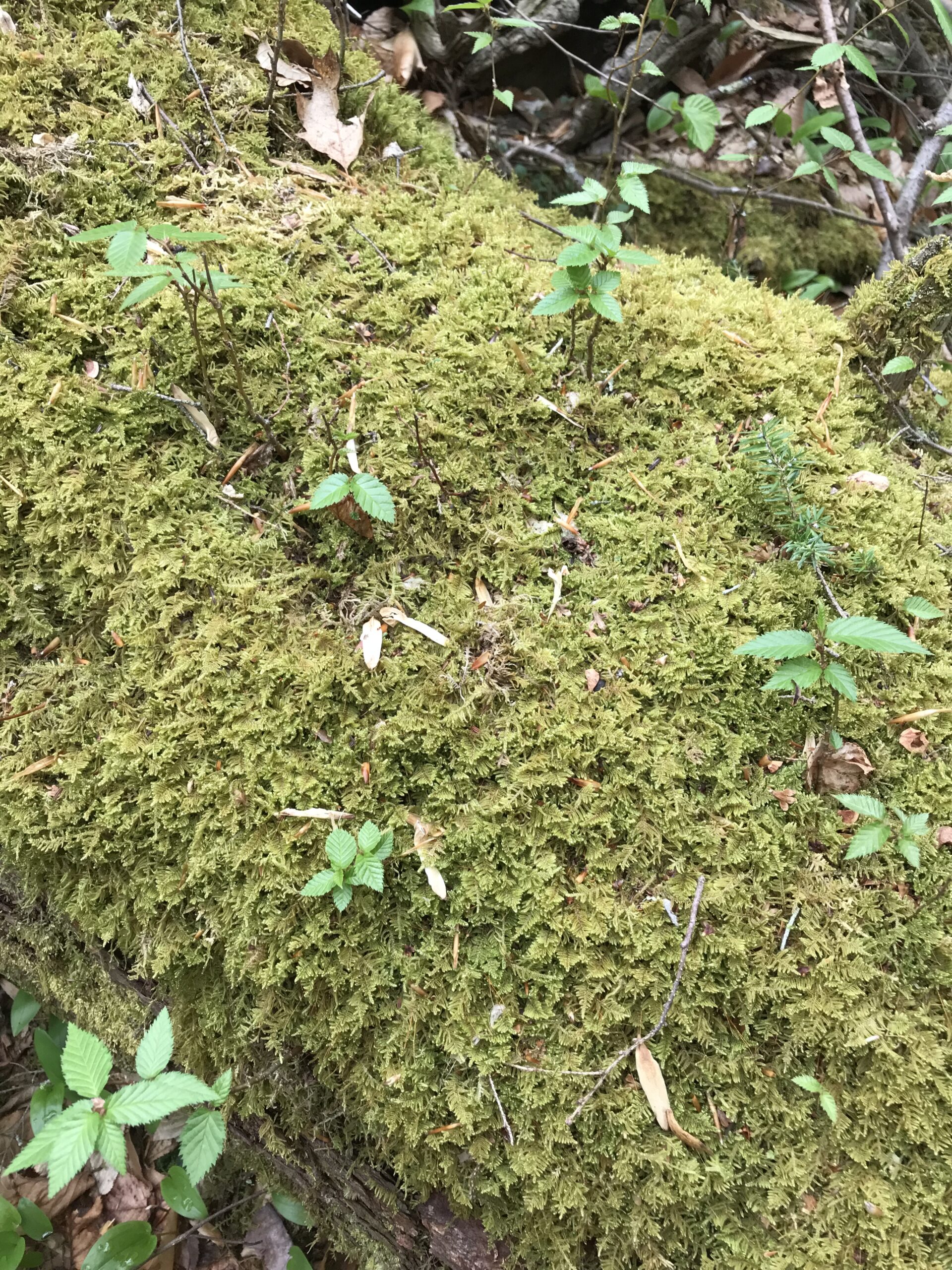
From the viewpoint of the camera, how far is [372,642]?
1906mm

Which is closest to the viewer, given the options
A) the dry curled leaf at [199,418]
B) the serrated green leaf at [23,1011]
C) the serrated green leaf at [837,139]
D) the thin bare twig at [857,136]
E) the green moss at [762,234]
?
the dry curled leaf at [199,418]

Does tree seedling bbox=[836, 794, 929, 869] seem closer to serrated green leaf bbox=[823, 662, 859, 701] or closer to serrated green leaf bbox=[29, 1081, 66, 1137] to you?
serrated green leaf bbox=[823, 662, 859, 701]

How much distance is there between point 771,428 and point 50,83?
8.40 feet

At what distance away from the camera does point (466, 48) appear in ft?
11.6

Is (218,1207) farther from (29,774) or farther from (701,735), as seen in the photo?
(701,735)

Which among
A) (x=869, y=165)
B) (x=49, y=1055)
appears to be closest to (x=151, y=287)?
(x=49, y=1055)

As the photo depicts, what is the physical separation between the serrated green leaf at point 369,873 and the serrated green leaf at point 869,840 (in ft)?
3.87

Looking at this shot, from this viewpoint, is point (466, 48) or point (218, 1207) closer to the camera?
point (218, 1207)

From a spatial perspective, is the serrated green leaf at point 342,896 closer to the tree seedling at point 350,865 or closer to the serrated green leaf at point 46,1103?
the tree seedling at point 350,865

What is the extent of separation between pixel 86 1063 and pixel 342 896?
626 millimetres

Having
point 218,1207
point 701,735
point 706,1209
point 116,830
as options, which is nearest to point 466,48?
point 701,735

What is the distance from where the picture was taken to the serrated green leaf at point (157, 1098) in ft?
4.61

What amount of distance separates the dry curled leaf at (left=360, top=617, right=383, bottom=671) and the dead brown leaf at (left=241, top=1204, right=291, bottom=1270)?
2389 mm

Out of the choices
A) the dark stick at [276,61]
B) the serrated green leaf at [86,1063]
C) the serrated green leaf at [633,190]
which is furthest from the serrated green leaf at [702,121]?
the serrated green leaf at [86,1063]
